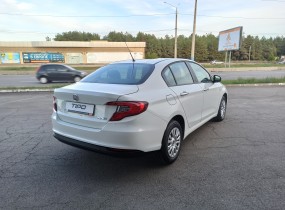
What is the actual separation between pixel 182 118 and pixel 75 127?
5.50 feet

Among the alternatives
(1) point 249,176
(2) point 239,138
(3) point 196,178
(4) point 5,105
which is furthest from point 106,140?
(4) point 5,105

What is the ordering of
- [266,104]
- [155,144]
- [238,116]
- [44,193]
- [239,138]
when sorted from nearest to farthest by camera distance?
[44,193] < [155,144] < [239,138] < [238,116] < [266,104]

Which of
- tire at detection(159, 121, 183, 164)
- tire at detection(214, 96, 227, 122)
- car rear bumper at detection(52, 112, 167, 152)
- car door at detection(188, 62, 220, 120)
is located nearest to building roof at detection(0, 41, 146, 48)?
tire at detection(214, 96, 227, 122)

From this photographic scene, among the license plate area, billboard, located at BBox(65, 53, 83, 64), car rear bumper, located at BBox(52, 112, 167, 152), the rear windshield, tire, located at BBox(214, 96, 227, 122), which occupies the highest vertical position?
billboard, located at BBox(65, 53, 83, 64)

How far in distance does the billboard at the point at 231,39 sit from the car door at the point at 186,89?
111 feet

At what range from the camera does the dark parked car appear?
17.6m

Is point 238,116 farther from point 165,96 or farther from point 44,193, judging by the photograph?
point 44,193

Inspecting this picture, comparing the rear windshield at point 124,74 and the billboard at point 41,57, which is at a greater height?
the billboard at point 41,57

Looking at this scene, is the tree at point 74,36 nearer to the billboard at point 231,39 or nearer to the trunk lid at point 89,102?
the billboard at point 231,39

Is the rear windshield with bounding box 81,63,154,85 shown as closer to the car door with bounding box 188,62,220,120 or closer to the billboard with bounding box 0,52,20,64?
the car door with bounding box 188,62,220,120

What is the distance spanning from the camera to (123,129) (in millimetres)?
2762

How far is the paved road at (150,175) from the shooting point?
→ 8.48 ft

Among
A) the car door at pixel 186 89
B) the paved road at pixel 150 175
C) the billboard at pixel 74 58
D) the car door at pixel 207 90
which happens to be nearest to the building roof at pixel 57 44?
the billboard at pixel 74 58

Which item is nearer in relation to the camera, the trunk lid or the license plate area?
the trunk lid
